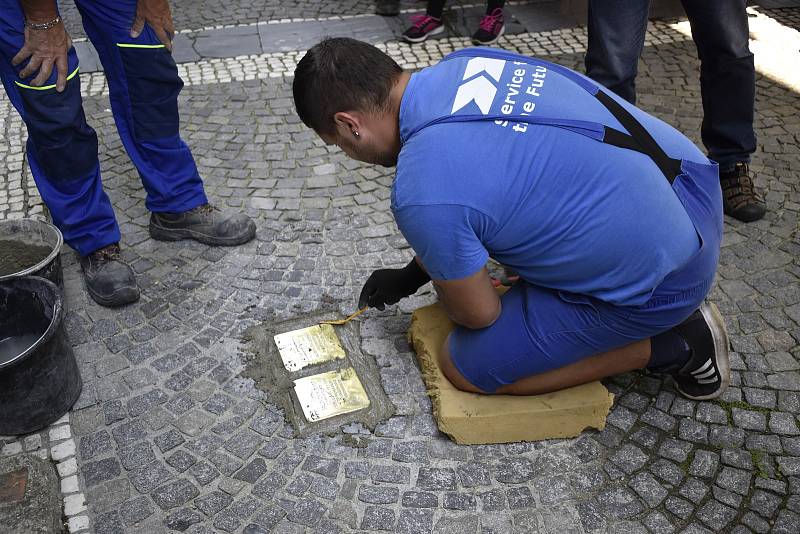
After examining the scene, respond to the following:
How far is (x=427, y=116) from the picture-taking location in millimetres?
2223

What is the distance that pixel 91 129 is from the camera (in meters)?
3.30

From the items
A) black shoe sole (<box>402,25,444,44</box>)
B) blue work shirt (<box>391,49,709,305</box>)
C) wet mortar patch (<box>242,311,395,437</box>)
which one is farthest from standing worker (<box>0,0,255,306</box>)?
black shoe sole (<box>402,25,444,44</box>)

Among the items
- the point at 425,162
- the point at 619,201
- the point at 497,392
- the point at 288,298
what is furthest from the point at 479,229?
the point at 288,298

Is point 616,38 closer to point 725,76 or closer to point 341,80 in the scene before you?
point 725,76

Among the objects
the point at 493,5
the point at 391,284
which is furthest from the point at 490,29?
the point at 391,284

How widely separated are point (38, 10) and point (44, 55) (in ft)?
0.58

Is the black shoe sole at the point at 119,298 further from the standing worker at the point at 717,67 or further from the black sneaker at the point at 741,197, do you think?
the black sneaker at the point at 741,197

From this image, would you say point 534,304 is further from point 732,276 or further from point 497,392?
point 732,276

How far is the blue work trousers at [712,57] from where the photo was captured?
3.57 meters

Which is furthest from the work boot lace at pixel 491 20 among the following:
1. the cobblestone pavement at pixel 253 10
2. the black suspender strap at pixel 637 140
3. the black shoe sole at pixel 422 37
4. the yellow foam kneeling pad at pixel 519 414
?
the yellow foam kneeling pad at pixel 519 414

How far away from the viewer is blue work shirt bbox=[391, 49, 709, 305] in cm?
217

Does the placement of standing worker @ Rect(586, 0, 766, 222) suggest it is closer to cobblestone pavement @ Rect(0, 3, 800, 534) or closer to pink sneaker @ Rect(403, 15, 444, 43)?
cobblestone pavement @ Rect(0, 3, 800, 534)

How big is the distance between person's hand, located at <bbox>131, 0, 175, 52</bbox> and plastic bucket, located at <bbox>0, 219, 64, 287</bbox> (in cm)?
102

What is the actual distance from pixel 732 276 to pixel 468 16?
Result: 150 inches
